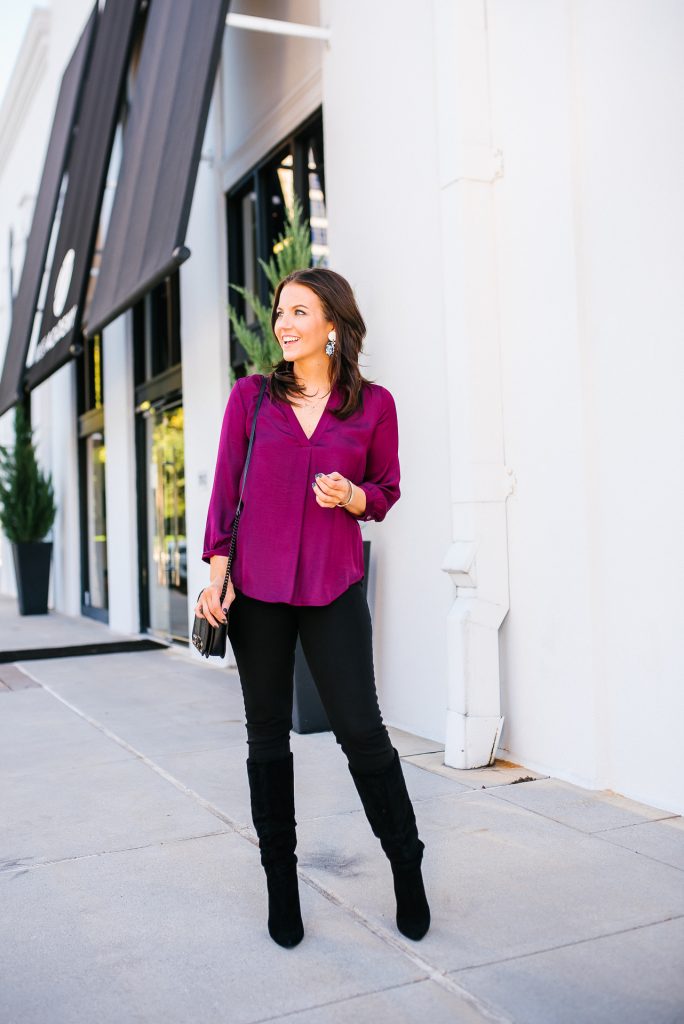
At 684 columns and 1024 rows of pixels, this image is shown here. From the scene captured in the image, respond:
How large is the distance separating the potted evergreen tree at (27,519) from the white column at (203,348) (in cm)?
506

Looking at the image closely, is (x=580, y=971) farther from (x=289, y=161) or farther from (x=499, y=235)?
(x=289, y=161)

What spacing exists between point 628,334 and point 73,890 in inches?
108

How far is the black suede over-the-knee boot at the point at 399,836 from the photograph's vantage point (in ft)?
8.25

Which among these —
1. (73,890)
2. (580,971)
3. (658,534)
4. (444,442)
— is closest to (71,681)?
(444,442)

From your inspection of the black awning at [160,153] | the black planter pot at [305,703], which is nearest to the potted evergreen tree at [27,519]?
the black awning at [160,153]

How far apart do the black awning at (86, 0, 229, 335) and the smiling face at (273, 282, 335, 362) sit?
3530 millimetres

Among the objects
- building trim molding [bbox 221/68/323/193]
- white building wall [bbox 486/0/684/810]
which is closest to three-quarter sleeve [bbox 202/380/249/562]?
white building wall [bbox 486/0/684/810]

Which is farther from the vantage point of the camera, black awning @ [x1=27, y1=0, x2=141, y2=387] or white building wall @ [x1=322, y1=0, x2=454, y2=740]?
black awning @ [x1=27, y1=0, x2=141, y2=387]

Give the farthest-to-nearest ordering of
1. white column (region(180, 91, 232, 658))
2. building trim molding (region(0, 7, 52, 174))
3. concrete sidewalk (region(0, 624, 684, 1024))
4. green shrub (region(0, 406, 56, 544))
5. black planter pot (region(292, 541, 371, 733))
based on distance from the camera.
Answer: building trim molding (region(0, 7, 52, 174)) → green shrub (region(0, 406, 56, 544)) → white column (region(180, 91, 232, 658)) → black planter pot (region(292, 541, 371, 733)) → concrete sidewalk (region(0, 624, 684, 1024))

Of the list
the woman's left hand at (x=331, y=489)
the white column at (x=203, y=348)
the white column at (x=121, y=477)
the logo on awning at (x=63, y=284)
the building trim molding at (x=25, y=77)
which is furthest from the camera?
the building trim molding at (x=25, y=77)

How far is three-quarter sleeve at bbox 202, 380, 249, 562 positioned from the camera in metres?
2.58

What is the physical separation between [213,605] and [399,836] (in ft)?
2.49

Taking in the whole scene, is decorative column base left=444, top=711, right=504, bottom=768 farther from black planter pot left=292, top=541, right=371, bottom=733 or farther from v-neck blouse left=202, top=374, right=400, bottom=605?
v-neck blouse left=202, top=374, right=400, bottom=605

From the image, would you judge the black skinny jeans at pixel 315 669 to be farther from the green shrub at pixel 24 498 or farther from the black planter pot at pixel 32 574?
the black planter pot at pixel 32 574
